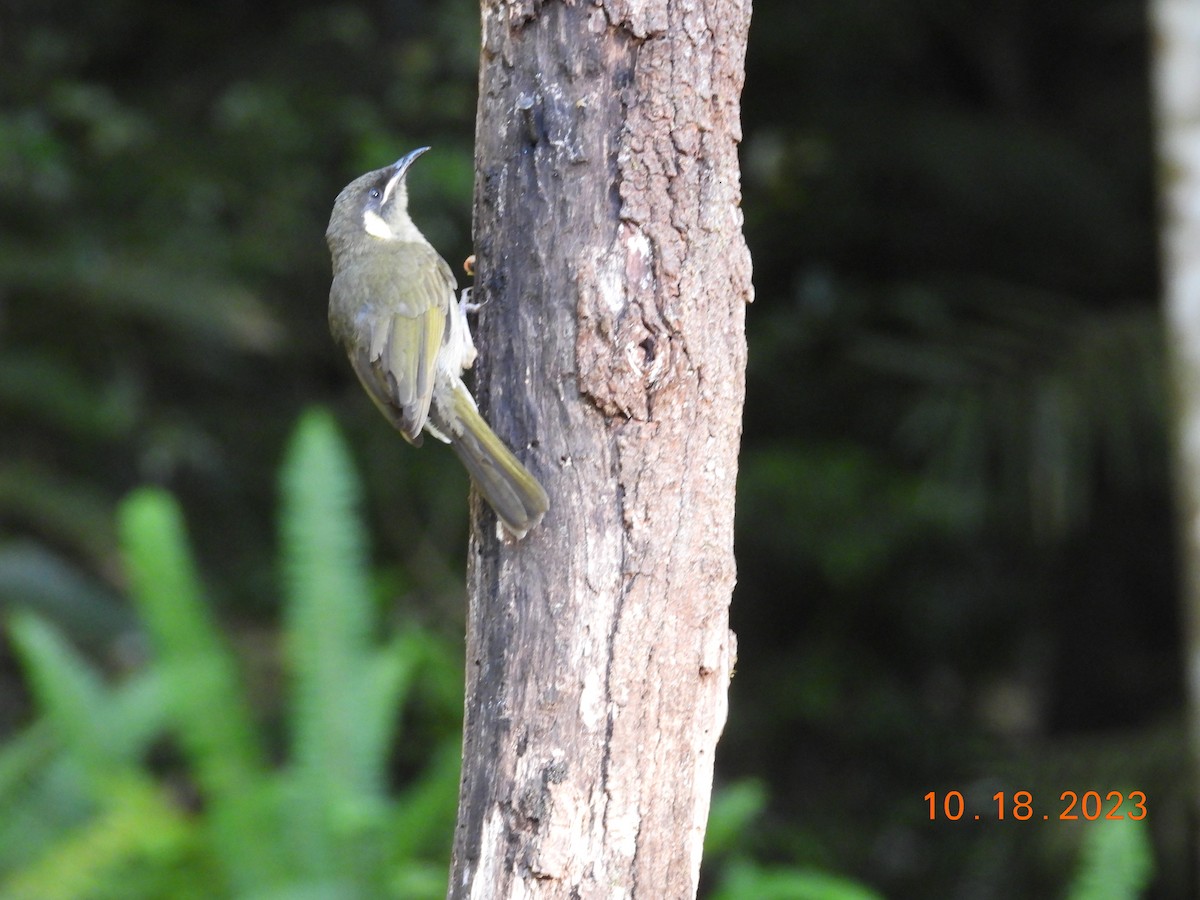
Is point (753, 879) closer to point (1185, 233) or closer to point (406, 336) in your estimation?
point (406, 336)

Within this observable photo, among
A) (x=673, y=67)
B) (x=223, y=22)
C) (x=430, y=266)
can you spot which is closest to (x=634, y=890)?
(x=673, y=67)

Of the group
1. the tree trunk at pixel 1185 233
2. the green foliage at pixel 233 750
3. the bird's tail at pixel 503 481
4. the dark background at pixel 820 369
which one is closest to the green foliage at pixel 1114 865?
the tree trunk at pixel 1185 233

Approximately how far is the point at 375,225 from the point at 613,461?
5.57 feet

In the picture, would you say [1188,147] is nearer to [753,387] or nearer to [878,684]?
Answer: [753,387]

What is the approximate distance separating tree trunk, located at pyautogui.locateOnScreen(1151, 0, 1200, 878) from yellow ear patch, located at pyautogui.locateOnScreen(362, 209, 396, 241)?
2366 millimetres

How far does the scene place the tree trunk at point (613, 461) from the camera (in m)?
2.16

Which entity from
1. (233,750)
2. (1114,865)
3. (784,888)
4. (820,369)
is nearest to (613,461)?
(784,888)

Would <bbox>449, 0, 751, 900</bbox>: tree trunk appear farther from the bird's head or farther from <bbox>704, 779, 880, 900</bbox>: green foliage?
<bbox>704, 779, 880, 900</bbox>: green foliage

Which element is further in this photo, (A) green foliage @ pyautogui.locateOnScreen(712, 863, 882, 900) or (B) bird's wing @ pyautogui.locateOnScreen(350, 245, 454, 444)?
(A) green foliage @ pyautogui.locateOnScreen(712, 863, 882, 900)

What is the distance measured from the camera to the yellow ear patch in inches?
144

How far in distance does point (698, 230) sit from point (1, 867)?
138 inches
